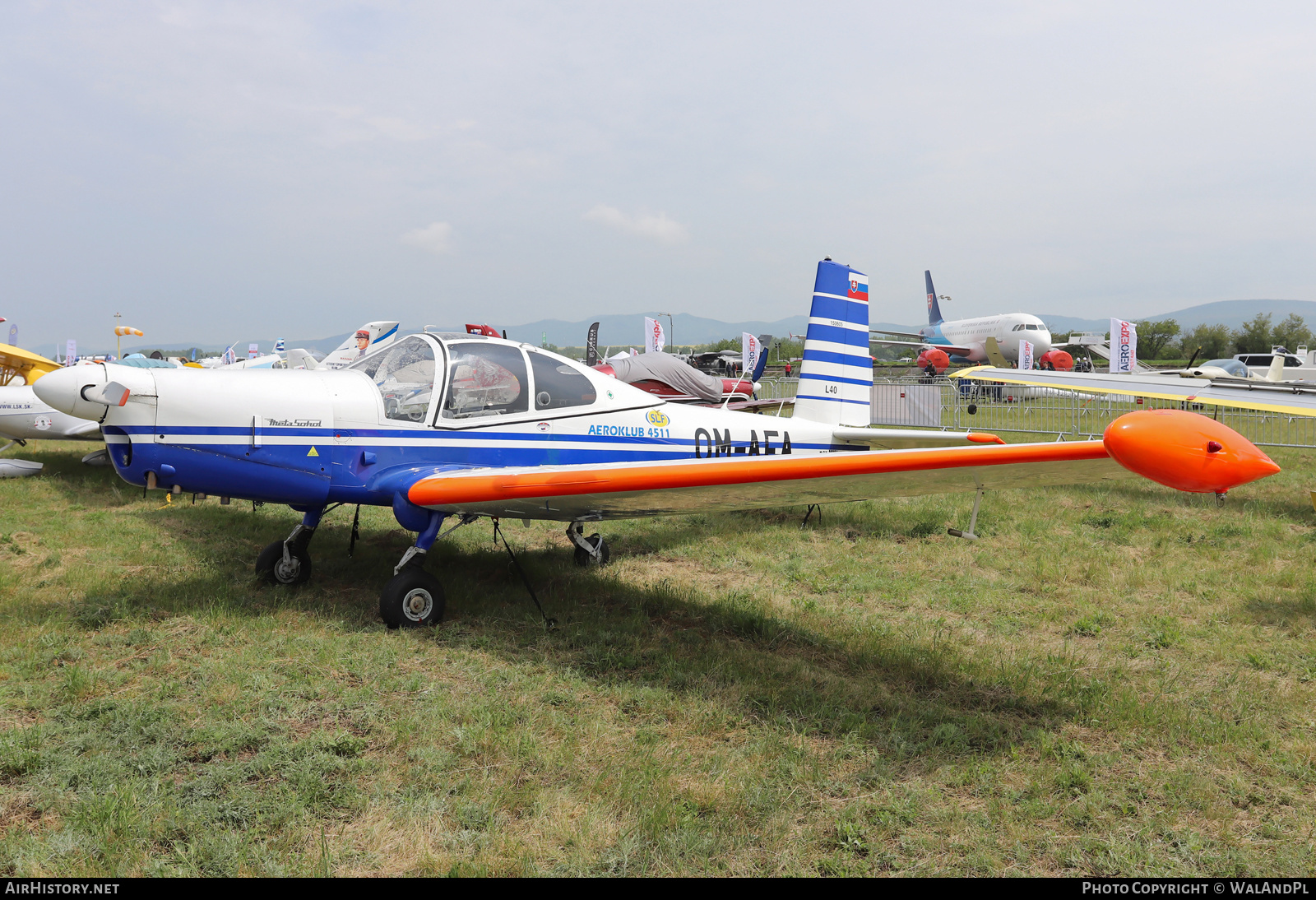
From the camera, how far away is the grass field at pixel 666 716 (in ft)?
9.13

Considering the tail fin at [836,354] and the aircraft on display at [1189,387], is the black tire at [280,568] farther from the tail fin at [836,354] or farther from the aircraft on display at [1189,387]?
the aircraft on display at [1189,387]

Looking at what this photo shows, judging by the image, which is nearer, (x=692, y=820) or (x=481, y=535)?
(x=692, y=820)

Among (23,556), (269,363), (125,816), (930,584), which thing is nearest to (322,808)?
(125,816)

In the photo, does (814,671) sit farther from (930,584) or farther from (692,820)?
(930,584)

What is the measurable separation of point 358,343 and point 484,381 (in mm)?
12986

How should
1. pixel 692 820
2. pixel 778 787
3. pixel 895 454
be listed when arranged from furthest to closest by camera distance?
pixel 895 454
pixel 778 787
pixel 692 820

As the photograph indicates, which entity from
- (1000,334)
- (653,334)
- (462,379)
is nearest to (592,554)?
(462,379)

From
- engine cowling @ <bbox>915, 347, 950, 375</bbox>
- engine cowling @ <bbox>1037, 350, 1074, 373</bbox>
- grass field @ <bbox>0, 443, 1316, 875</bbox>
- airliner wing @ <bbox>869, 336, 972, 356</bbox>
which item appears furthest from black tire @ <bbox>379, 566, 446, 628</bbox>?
airliner wing @ <bbox>869, 336, 972, 356</bbox>

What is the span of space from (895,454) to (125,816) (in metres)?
3.40

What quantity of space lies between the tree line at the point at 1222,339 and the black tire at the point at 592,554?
6505 cm

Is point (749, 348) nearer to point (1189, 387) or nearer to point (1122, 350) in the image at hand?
point (1122, 350)

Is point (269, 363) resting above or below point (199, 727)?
above

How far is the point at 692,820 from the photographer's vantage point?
288cm

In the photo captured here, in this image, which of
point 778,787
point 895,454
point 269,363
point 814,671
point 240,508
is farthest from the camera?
point 269,363
